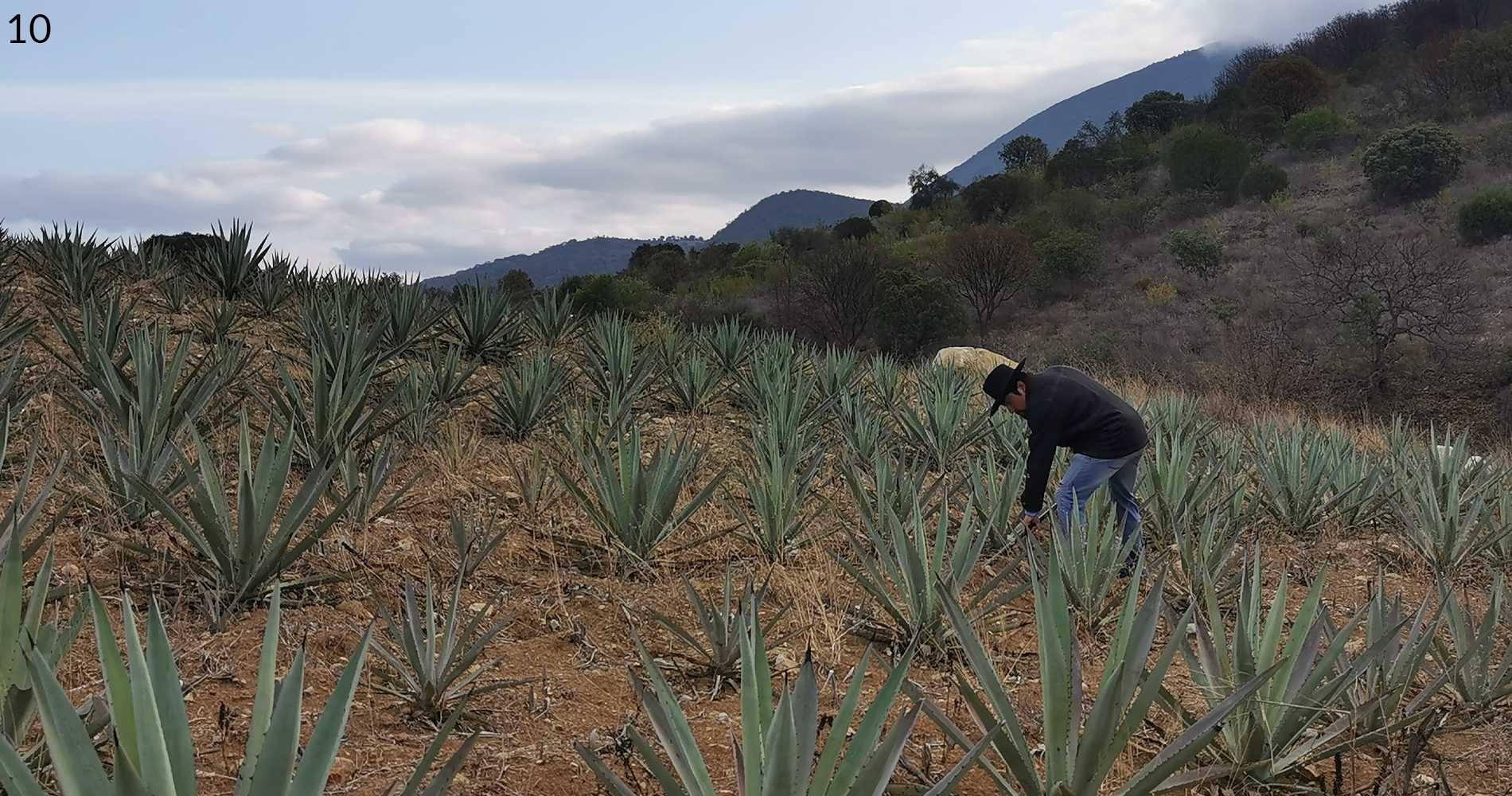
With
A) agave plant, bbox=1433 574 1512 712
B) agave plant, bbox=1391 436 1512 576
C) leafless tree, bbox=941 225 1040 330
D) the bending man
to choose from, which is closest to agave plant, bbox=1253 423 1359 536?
agave plant, bbox=1391 436 1512 576

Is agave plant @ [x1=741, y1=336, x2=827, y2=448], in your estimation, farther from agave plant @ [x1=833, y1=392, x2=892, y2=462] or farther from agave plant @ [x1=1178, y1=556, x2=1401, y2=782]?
agave plant @ [x1=1178, y1=556, x2=1401, y2=782]

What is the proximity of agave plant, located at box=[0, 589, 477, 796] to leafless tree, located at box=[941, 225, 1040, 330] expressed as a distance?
28109 millimetres

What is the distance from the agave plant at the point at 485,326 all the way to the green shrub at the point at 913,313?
53.0 feet

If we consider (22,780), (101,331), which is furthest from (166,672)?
(101,331)

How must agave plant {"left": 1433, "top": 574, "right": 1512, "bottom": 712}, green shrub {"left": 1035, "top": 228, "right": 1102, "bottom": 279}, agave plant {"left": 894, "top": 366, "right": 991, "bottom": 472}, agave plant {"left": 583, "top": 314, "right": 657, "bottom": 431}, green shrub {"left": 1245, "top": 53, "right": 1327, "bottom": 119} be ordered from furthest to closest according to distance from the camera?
green shrub {"left": 1245, "top": 53, "right": 1327, "bottom": 119} < green shrub {"left": 1035, "top": 228, "right": 1102, "bottom": 279} < agave plant {"left": 583, "top": 314, "right": 657, "bottom": 431} < agave plant {"left": 894, "top": 366, "right": 991, "bottom": 472} < agave plant {"left": 1433, "top": 574, "right": 1512, "bottom": 712}

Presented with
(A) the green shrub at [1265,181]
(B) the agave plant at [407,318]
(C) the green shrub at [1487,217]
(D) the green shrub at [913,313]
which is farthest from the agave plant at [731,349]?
(A) the green shrub at [1265,181]

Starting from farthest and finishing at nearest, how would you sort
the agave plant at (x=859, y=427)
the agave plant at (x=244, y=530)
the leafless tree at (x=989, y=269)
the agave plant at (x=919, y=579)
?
the leafless tree at (x=989, y=269) < the agave plant at (x=859, y=427) < the agave plant at (x=919, y=579) < the agave plant at (x=244, y=530)

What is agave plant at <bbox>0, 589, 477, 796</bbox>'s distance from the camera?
1.26m

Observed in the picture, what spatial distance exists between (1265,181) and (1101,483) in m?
33.7

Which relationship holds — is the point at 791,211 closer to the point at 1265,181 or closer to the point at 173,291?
the point at 1265,181

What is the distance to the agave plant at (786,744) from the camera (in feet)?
5.13

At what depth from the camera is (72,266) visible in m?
7.72

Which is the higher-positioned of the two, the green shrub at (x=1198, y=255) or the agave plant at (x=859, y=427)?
the green shrub at (x=1198, y=255)

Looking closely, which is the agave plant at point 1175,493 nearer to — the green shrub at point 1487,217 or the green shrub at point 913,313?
the green shrub at point 913,313
